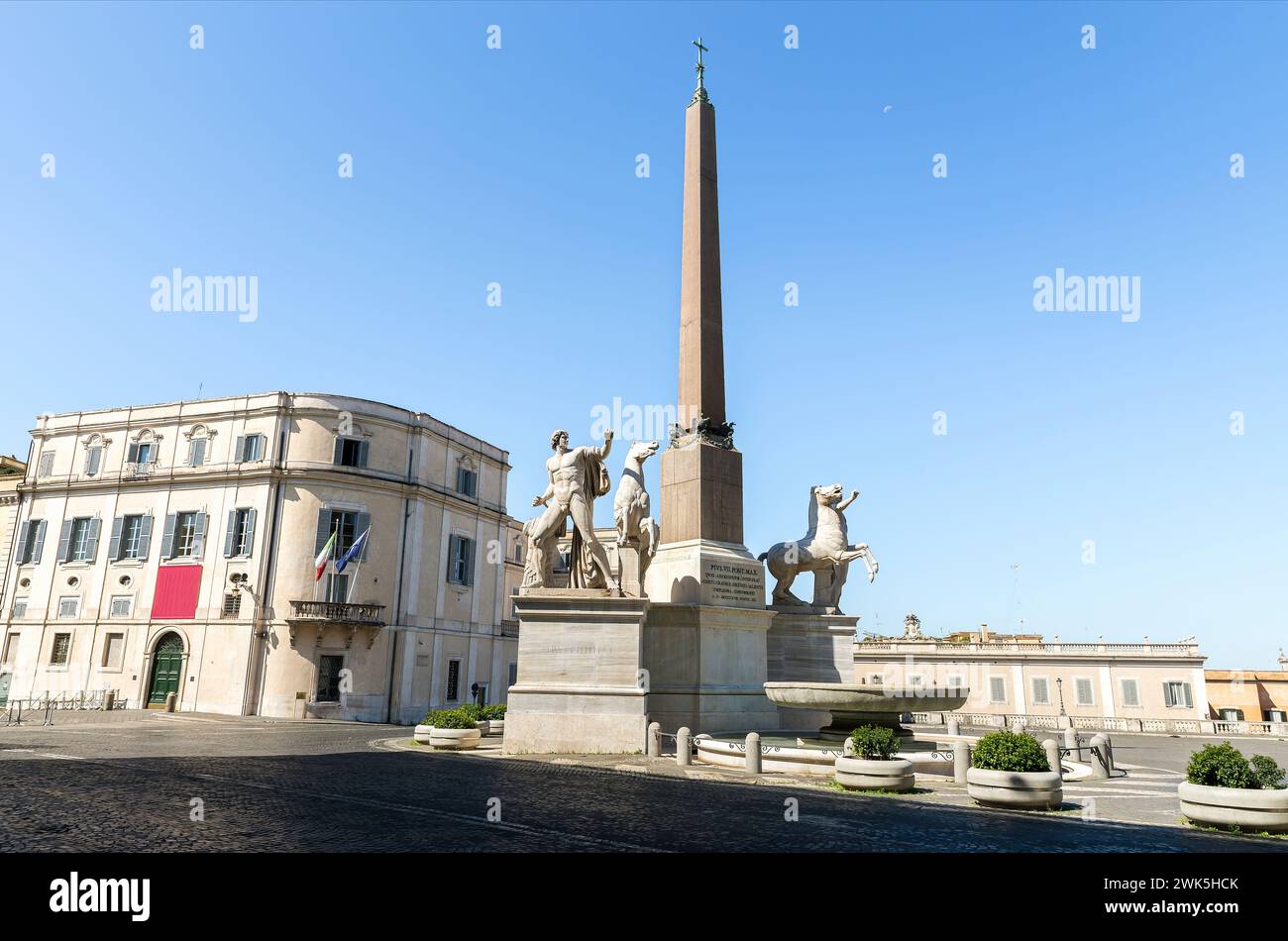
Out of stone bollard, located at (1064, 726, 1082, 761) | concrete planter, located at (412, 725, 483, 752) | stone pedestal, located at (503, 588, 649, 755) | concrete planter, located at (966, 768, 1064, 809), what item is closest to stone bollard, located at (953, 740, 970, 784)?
concrete planter, located at (966, 768, 1064, 809)

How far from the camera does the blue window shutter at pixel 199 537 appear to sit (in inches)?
1291

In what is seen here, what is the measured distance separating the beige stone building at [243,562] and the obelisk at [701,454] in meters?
19.1

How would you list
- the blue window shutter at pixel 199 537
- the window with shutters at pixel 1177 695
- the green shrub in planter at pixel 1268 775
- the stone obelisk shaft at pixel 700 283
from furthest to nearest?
the window with shutters at pixel 1177 695
the blue window shutter at pixel 199 537
the stone obelisk shaft at pixel 700 283
the green shrub in planter at pixel 1268 775

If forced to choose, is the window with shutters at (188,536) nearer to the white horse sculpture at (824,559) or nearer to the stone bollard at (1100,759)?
the white horse sculpture at (824,559)

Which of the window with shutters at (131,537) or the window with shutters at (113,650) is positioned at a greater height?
the window with shutters at (131,537)

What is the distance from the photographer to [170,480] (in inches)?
1337

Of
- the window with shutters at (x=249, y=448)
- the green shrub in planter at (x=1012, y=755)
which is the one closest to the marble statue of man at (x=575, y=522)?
the green shrub in planter at (x=1012, y=755)

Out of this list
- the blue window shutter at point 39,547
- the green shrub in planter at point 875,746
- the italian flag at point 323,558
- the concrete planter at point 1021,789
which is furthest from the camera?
the blue window shutter at point 39,547

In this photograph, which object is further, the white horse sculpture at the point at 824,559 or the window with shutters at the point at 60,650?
the window with shutters at the point at 60,650

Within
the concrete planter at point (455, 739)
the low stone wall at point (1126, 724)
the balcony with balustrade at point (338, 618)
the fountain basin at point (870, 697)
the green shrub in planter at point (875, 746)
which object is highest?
the balcony with balustrade at point (338, 618)
